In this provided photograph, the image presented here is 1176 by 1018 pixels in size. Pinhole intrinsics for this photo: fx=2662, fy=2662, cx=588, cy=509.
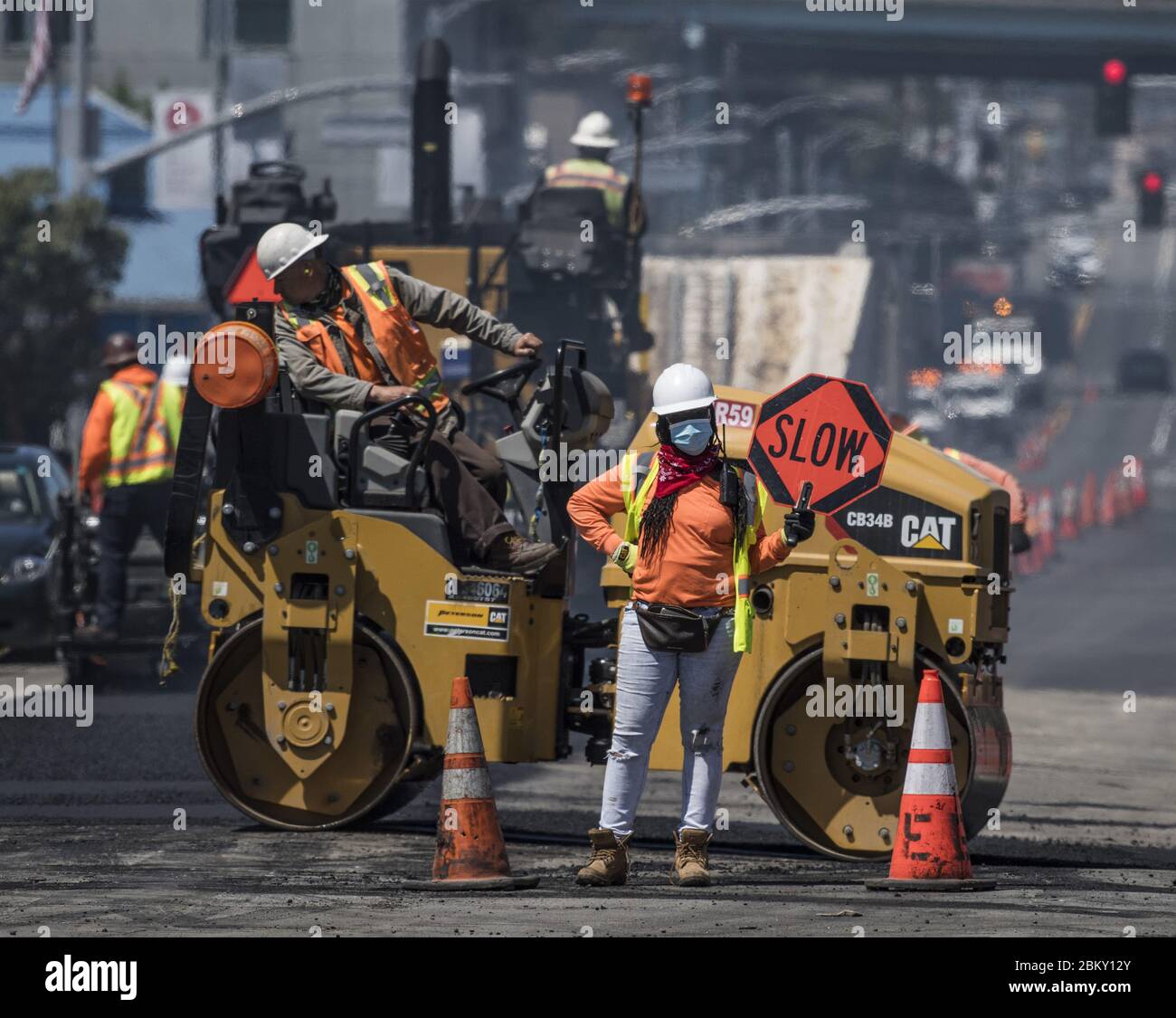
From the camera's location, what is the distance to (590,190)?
20.0 m

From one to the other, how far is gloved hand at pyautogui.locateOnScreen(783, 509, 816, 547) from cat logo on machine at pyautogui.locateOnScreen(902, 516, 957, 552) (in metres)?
1.04

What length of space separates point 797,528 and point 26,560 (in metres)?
10.3

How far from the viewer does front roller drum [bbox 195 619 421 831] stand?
10.8 meters

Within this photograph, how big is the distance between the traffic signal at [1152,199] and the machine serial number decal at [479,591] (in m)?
28.8

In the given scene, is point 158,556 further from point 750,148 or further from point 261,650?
point 750,148

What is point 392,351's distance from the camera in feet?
36.3

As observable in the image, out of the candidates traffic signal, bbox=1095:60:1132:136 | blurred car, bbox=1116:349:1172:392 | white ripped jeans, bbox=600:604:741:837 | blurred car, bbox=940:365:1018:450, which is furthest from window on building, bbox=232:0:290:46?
white ripped jeans, bbox=600:604:741:837

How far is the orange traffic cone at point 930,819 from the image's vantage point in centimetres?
923

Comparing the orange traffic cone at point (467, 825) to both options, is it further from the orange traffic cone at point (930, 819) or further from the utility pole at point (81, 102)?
the utility pole at point (81, 102)

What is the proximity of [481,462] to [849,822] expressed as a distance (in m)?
2.12

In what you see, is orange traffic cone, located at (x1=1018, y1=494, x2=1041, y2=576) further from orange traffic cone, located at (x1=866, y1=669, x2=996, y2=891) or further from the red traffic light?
orange traffic cone, located at (x1=866, y1=669, x2=996, y2=891)

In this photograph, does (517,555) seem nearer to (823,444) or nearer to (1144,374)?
(823,444)

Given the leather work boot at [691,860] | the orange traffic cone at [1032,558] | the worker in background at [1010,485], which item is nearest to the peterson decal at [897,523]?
the leather work boot at [691,860]

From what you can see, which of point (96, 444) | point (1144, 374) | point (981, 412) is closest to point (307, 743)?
point (96, 444)
